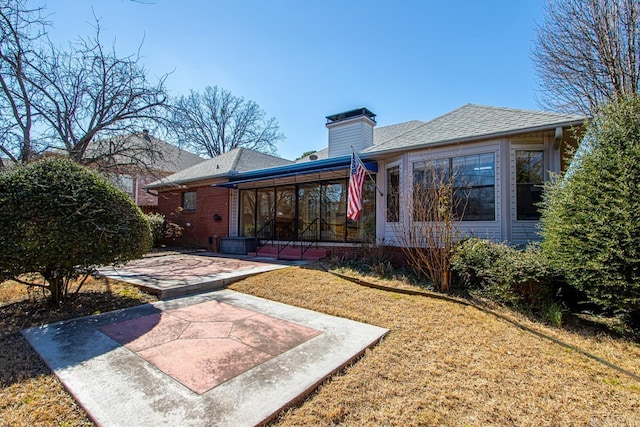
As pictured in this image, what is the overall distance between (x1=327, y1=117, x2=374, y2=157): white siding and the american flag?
3.51m

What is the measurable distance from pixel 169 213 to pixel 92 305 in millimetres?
11366

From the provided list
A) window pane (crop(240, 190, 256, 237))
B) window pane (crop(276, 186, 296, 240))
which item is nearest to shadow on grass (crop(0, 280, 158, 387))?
window pane (crop(276, 186, 296, 240))

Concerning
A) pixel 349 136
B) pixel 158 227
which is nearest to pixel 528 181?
pixel 349 136

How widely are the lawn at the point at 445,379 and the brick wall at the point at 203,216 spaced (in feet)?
28.8

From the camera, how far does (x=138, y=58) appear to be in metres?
10.4

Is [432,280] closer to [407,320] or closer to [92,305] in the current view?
[407,320]

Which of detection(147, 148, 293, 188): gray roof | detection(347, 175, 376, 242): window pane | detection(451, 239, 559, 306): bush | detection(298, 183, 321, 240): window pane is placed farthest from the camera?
detection(147, 148, 293, 188): gray roof

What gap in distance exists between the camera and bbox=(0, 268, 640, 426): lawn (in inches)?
93.1

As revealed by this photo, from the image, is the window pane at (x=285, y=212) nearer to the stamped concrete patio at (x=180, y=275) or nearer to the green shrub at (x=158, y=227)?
the stamped concrete patio at (x=180, y=275)

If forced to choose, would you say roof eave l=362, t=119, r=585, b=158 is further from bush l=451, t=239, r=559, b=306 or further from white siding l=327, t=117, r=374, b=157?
bush l=451, t=239, r=559, b=306

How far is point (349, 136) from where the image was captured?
38.1 ft

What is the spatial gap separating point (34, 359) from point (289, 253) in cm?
796

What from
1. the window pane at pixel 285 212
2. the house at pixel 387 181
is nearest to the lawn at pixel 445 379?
the house at pixel 387 181

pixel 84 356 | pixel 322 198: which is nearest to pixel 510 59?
pixel 322 198
